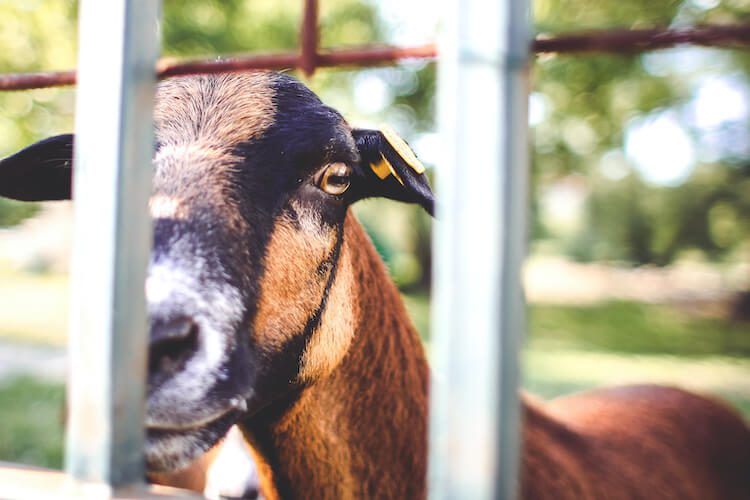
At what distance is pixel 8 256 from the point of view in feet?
47.5

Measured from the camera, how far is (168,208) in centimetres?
174

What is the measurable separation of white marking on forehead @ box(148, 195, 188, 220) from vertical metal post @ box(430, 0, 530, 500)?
0.86 m

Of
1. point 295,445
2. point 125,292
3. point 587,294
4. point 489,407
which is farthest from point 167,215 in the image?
point 587,294

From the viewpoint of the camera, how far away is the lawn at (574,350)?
7277 mm

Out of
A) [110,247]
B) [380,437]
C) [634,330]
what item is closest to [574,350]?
[634,330]

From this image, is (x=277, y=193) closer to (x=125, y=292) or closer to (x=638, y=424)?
(x=125, y=292)

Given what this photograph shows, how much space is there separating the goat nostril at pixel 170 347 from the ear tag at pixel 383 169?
0.92m

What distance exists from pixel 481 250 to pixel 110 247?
2.17 ft

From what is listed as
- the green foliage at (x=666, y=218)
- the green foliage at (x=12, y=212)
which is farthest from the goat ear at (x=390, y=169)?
the green foliage at (x=666, y=218)

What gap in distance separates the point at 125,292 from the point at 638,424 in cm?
296

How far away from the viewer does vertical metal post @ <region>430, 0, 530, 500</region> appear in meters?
1.11

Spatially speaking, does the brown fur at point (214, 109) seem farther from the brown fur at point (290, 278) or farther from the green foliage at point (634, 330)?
the green foliage at point (634, 330)

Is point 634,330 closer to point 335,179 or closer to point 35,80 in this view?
point 335,179

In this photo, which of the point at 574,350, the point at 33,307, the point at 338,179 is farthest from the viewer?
the point at 33,307
